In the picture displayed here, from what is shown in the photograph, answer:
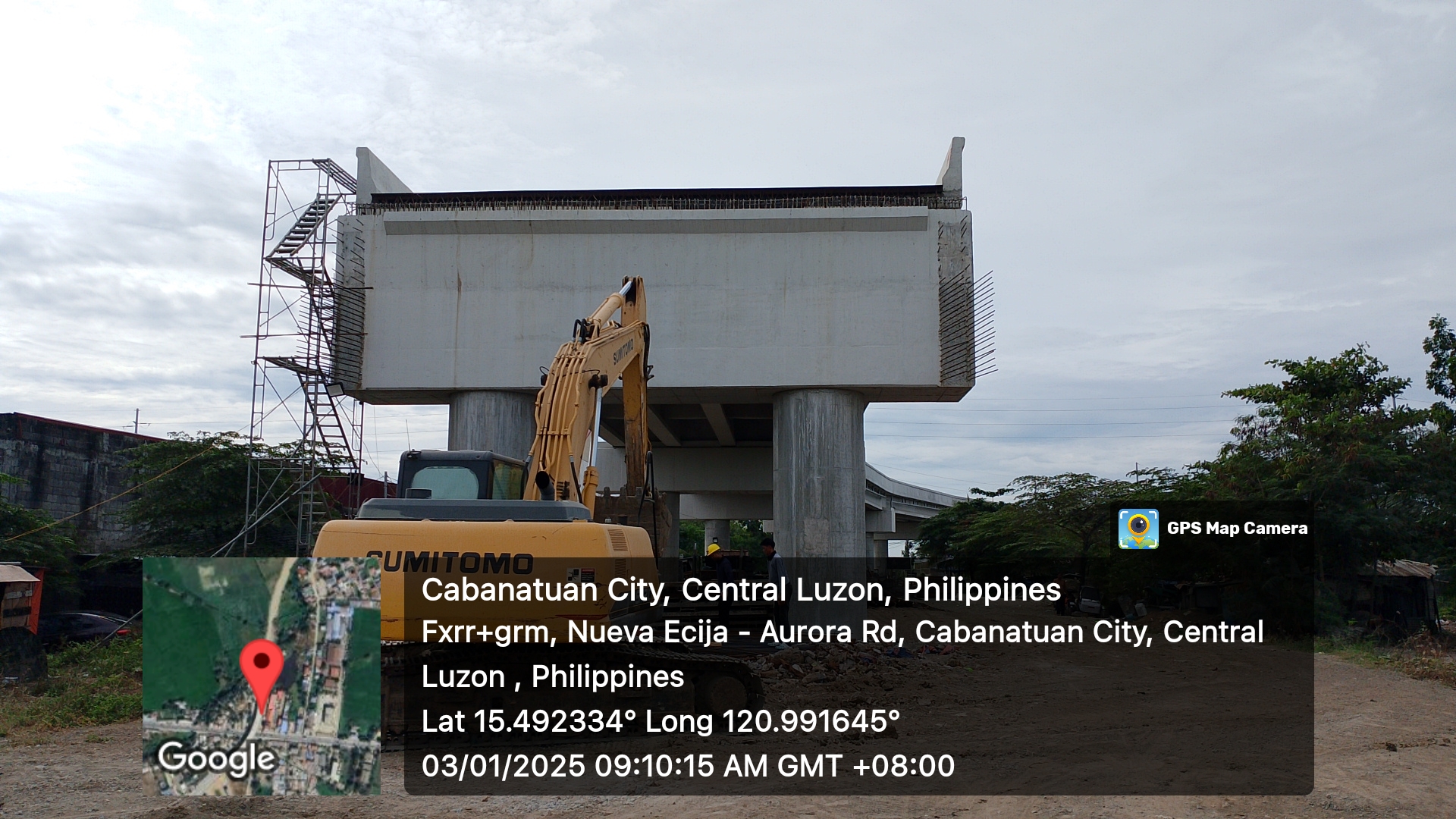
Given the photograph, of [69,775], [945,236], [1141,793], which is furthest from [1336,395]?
[69,775]

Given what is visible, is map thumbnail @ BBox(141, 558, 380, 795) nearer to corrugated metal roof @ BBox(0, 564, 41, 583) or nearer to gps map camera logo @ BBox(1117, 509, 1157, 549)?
corrugated metal roof @ BBox(0, 564, 41, 583)

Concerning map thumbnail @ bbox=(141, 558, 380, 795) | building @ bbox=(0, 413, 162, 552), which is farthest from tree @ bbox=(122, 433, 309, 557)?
map thumbnail @ bbox=(141, 558, 380, 795)

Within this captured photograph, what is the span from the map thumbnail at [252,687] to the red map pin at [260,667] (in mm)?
15

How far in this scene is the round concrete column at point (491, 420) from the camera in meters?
20.6

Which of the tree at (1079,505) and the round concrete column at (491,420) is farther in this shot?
the tree at (1079,505)

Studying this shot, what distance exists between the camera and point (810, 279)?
2069cm

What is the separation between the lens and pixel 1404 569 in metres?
20.4

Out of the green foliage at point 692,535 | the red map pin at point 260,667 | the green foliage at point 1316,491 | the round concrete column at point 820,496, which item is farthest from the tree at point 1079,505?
the green foliage at point 692,535

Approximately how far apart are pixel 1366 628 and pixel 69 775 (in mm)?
20532

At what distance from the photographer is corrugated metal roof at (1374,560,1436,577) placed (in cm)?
1959

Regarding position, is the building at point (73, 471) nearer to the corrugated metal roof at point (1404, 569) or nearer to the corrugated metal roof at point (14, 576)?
the corrugated metal roof at point (14, 576)

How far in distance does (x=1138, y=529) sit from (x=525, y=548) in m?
19.5

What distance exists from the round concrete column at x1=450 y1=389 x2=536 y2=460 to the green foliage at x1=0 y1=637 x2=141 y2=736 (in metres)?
6.93

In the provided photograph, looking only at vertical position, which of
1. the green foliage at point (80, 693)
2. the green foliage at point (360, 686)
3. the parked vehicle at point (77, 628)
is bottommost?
the green foliage at point (80, 693)
